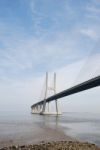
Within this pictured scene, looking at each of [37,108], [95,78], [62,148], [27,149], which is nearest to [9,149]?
[27,149]

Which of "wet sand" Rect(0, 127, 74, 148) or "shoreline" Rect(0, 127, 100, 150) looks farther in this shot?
"wet sand" Rect(0, 127, 74, 148)

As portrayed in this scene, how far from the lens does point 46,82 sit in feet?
308

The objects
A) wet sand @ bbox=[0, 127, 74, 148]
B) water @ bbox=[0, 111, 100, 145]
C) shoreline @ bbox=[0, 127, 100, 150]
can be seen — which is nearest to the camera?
shoreline @ bbox=[0, 127, 100, 150]

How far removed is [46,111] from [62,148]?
8237cm

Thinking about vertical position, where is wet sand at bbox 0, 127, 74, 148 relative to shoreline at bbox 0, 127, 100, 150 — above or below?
above

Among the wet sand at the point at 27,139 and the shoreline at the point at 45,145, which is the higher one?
the wet sand at the point at 27,139

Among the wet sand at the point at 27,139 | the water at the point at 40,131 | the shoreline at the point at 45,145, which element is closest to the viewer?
the shoreline at the point at 45,145

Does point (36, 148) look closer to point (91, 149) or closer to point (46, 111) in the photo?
point (91, 149)

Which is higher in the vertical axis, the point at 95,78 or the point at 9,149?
the point at 95,78

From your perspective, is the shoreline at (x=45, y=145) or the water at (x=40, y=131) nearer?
the shoreline at (x=45, y=145)

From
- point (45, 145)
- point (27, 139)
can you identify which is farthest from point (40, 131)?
point (45, 145)

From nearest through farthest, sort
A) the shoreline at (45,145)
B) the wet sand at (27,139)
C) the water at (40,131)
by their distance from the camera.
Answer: the shoreline at (45,145)
the wet sand at (27,139)
the water at (40,131)

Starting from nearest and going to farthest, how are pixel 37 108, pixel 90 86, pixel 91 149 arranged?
pixel 91 149 → pixel 90 86 → pixel 37 108

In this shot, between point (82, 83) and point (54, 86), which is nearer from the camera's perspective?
point (82, 83)
